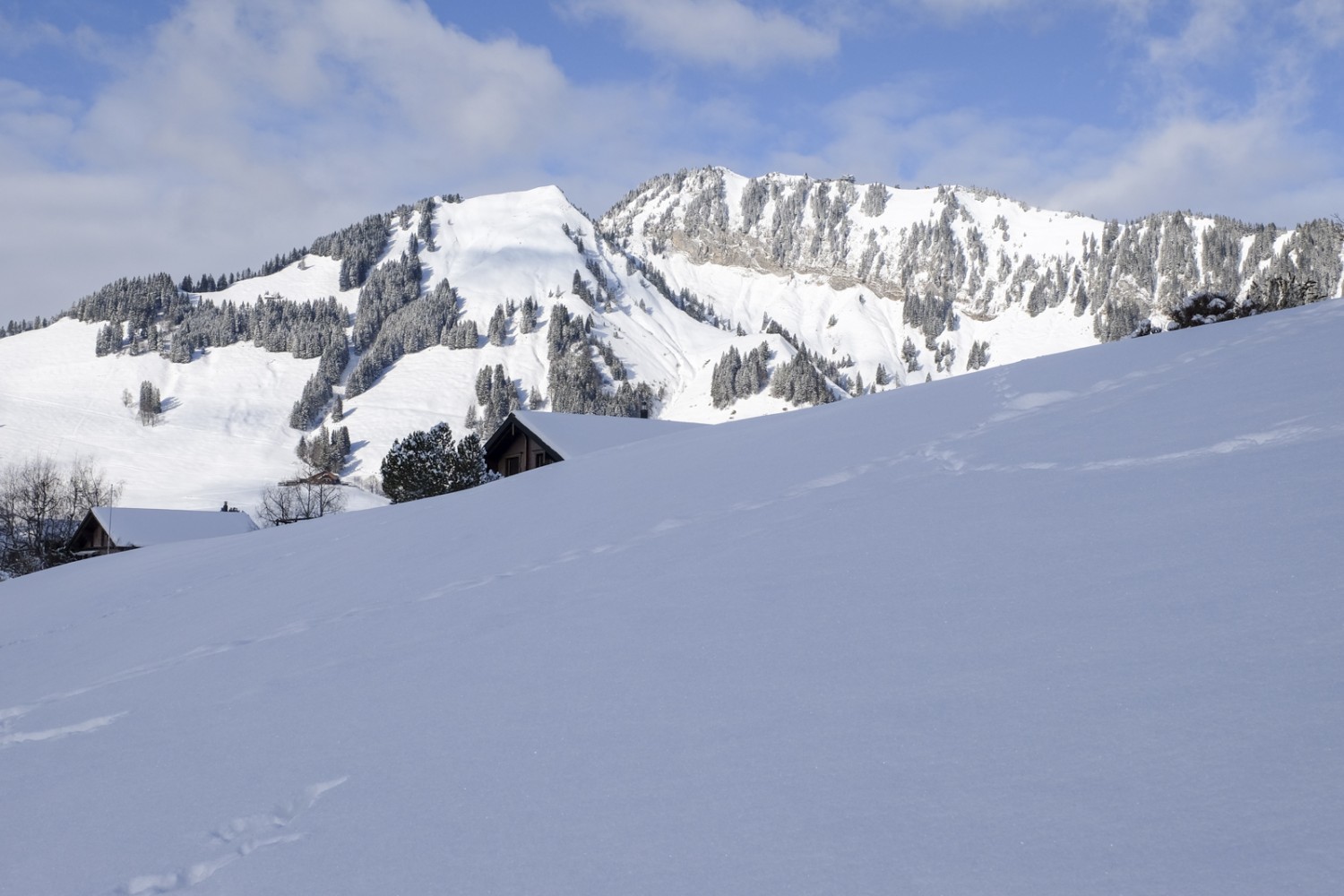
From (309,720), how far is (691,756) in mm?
2712

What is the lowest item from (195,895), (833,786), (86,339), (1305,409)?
(195,895)

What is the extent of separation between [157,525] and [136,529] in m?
1.12

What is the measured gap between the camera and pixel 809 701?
4.00 meters

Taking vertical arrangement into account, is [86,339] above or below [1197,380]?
above

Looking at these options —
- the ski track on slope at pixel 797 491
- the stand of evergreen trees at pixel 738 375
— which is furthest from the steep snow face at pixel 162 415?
the ski track on slope at pixel 797 491

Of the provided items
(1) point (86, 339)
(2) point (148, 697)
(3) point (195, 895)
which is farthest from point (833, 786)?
(1) point (86, 339)

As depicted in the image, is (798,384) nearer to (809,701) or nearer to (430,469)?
(430,469)

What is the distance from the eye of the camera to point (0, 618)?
13.8 metres

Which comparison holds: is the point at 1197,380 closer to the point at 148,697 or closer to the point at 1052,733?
the point at 1052,733

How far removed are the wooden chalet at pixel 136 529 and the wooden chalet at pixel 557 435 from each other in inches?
705

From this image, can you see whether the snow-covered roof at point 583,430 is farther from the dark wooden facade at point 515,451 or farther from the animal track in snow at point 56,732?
the animal track in snow at point 56,732

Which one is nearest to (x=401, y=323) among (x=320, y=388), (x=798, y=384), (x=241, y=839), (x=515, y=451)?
(x=320, y=388)

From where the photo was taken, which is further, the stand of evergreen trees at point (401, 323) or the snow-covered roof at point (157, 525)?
the stand of evergreen trees at point (401, 323)

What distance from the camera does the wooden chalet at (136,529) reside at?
43.2 metres
